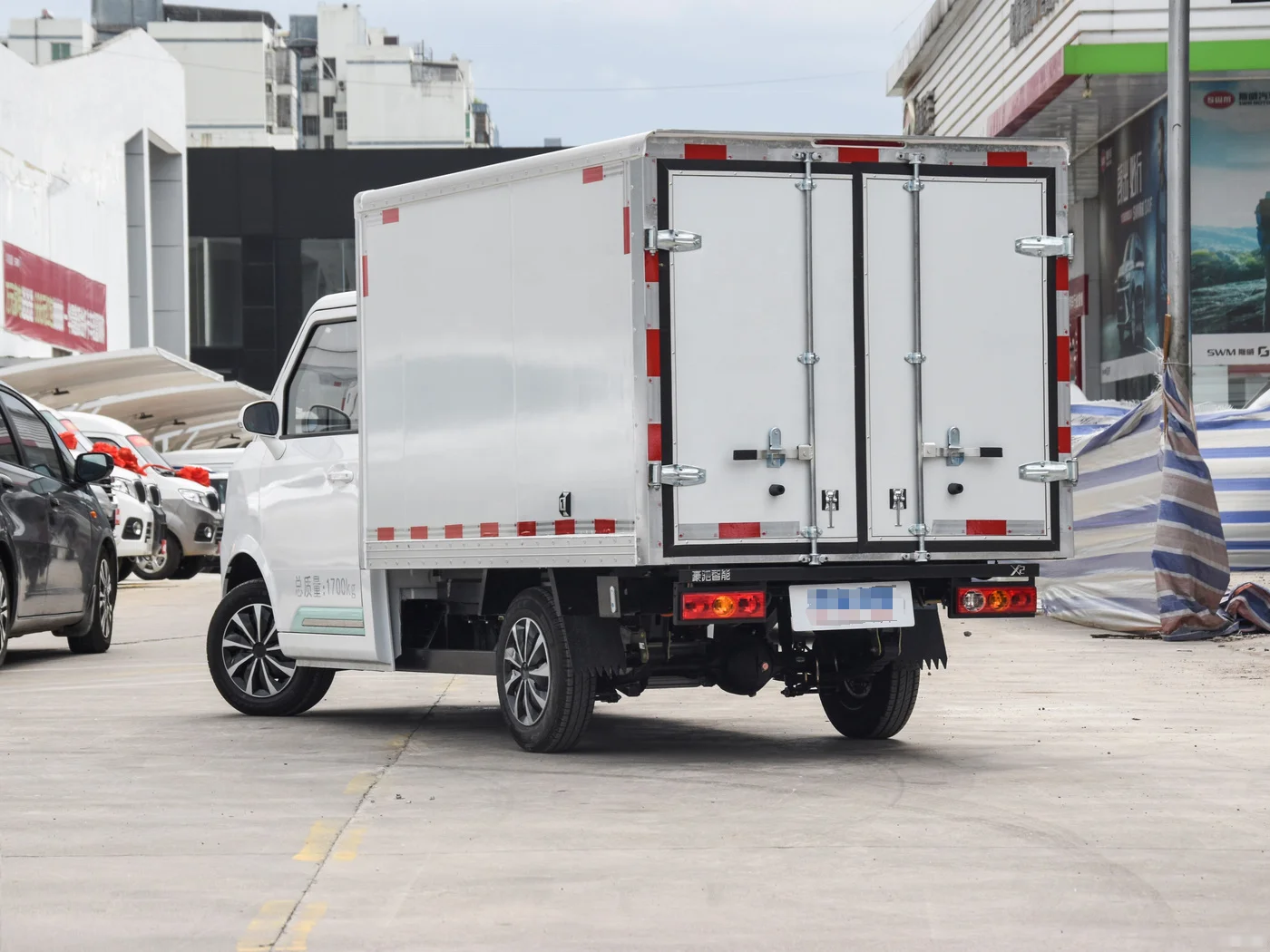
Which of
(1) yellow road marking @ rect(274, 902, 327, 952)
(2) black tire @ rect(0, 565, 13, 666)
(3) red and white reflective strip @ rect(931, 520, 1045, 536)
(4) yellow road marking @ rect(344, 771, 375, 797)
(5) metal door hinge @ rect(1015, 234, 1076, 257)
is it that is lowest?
(4) yellow road marking @ rect(344, 771, 375, 797)

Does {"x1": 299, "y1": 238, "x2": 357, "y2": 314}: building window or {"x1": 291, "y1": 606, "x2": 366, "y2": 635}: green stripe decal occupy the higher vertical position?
{"x1": 299, "y1": 238, "x2": 357, "y2": 314}: building window

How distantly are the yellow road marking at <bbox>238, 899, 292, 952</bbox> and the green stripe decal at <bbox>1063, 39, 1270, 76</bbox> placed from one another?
90.4 ft

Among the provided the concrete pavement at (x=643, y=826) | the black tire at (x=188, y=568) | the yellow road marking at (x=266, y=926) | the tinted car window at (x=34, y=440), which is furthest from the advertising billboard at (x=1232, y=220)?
the yellow road marking at (x=266, y=926)

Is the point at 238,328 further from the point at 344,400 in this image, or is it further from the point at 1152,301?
the point at 344,400

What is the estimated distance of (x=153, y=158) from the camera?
59.8m

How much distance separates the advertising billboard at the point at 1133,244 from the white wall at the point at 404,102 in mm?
73090

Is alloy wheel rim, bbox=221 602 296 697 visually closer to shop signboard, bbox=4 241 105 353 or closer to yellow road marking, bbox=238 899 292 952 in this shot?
yellow road marking, bbox=238 899 292 952

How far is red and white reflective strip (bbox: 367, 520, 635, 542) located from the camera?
916cm

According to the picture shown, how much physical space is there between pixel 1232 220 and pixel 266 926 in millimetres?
29338

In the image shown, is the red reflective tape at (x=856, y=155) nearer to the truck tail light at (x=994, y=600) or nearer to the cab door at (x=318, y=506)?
the truck tail light at (x=994, y=600)

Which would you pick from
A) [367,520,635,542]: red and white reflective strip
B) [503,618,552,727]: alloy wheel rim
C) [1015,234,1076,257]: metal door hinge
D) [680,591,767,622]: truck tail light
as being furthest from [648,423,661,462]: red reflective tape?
[1015,234,1076,257]: metal door hinge

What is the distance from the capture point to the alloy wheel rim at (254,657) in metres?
11.6

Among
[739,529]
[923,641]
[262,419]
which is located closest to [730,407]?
[739,529]

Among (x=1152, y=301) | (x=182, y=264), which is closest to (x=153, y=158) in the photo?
(x=182, y=264)
